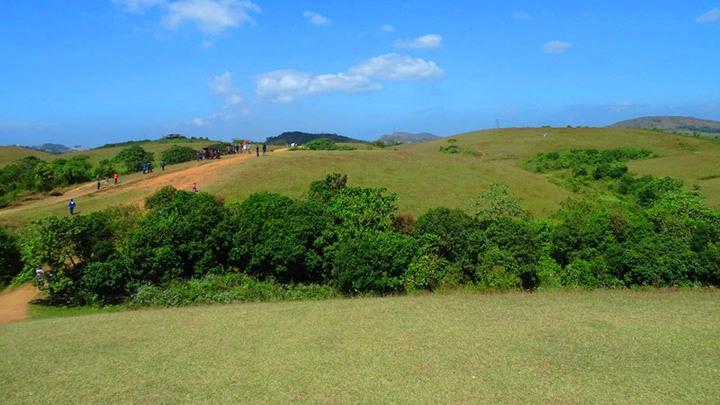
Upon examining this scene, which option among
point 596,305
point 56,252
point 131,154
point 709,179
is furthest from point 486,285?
point 131,154

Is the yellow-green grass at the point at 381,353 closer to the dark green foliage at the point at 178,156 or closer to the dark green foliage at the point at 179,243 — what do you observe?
the dark green foliage at the point at 179,243

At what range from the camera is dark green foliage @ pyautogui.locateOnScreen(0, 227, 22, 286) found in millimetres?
30719

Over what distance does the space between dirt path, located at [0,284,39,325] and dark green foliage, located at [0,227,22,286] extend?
4.24ft

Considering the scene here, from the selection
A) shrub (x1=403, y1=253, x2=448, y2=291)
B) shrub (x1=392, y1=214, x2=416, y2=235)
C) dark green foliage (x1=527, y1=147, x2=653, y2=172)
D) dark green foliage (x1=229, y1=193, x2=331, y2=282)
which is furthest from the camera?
dark green foliage (x1=527, y1=147, x2=653, y2=172)

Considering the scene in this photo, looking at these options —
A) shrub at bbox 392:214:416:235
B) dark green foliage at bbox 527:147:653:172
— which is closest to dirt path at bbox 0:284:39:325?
shrub at bbox 392:214:416:235

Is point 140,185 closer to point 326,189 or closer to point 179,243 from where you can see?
point 326,189

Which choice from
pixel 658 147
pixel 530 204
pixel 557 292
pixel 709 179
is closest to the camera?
pixel 557 292

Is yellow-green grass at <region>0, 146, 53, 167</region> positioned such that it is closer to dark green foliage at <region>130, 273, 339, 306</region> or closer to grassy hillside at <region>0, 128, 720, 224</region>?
grassy hillside at <region>0, 128, 720, 224</region>

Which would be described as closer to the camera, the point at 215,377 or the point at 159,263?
the point at 215,377

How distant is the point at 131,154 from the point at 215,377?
72.3 metres

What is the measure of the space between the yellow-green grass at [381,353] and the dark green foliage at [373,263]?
77.3 inches

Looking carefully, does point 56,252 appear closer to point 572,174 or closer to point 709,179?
point 572,174

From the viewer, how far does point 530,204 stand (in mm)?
45344

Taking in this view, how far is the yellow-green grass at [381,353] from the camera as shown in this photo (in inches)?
583
